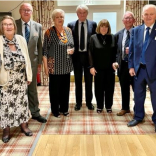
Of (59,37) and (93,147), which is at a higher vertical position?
(59,37)

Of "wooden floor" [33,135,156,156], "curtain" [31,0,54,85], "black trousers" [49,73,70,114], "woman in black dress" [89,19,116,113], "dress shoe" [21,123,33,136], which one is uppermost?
"curtain" [31,0,54,85]

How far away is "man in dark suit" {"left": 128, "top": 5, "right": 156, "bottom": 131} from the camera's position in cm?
255

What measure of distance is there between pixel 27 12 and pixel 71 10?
2662 millimetres

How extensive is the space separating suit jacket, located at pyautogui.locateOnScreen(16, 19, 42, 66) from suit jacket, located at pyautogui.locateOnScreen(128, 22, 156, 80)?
1.18 meters

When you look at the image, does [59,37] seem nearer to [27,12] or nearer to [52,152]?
[27,12]

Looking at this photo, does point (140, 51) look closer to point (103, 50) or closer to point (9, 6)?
point (103, 50)

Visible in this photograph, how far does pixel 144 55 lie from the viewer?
102 inches

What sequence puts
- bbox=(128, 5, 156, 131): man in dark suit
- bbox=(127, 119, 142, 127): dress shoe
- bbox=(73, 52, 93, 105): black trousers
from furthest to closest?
bbox=(73, 52, 93, 105): black trousers
bbox=(127, 119, 142, 127): dress shoe
bbox=(128, 5, 156, 131): man in dark suit

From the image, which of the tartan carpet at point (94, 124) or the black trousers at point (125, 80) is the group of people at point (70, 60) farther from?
the tartan carpet at point (94, 124)

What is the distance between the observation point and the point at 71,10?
5.26 metres

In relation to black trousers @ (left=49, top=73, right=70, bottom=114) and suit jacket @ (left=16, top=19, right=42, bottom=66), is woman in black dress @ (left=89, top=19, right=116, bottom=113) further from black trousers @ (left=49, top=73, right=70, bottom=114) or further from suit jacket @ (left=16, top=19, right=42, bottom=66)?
suit jacket @ (left=16, top=19, right=42, bottom=66)

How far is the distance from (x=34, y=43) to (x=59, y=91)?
747 millimetres

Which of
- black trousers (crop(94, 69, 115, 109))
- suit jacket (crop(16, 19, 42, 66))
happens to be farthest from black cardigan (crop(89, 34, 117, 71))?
suit jacket (crop(16, 19, 42, 66))

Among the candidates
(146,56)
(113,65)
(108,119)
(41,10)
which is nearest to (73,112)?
(108,119)
